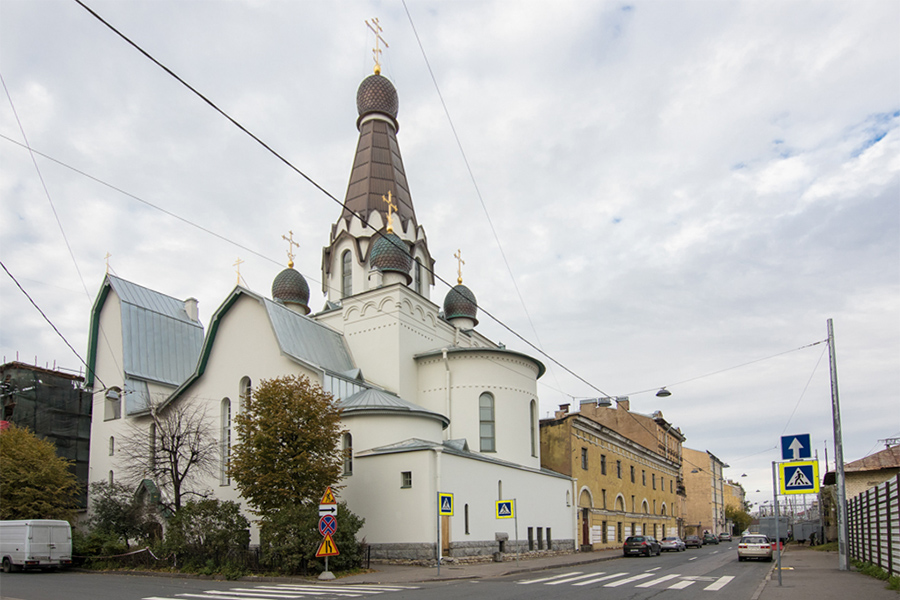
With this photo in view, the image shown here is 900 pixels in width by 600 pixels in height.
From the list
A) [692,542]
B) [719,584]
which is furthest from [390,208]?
[692,542]

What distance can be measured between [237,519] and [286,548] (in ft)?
10.9

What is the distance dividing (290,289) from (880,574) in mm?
31517

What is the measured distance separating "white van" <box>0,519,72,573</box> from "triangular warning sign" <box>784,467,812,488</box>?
2377cm

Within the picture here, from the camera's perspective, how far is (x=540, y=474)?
3375cm

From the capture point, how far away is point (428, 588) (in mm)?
16984

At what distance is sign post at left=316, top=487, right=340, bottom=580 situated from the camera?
63.5 feet

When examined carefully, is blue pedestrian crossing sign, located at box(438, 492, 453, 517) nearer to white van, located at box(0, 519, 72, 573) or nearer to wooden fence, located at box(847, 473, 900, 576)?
wooden fence, located at box(847, 473, 900, 576)

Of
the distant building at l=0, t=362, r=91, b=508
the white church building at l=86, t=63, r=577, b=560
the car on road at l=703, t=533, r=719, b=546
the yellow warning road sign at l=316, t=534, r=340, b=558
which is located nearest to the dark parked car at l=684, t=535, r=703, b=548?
the car on road at l=703, t=533, r=719, b=546

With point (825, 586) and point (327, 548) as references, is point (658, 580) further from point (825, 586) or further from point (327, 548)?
point (327, 548)

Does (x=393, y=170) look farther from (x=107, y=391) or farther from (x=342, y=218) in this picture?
(x=107, y=391)

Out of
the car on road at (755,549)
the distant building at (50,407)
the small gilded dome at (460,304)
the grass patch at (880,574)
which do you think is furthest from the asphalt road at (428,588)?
the distant building at (50,407)

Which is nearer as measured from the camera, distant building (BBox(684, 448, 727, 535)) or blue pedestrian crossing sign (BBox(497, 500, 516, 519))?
blue pedestrian crossing sign (BBox(497, 500, 516, 519))

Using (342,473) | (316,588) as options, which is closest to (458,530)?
(342,473)

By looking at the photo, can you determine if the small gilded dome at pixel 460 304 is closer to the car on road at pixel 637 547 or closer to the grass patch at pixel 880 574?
the car on road at pixel 637 547
